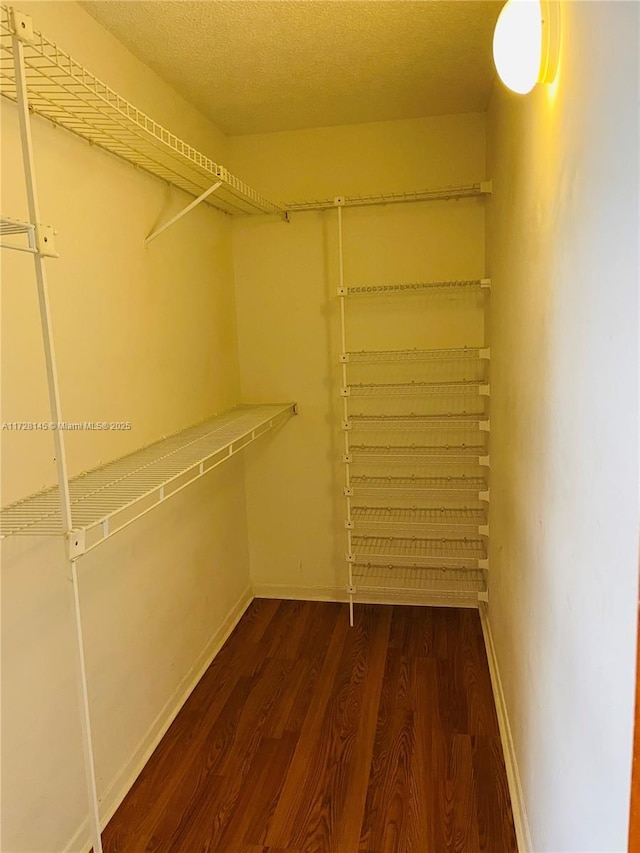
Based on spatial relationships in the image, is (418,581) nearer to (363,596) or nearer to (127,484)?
(363,596)

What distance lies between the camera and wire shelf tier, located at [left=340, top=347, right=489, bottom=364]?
2.81 metres

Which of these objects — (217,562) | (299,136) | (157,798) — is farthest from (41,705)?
(299,136)

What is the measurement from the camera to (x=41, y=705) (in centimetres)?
152

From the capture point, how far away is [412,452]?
9.73ft

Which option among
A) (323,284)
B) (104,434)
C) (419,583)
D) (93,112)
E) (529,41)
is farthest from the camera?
(419,583)

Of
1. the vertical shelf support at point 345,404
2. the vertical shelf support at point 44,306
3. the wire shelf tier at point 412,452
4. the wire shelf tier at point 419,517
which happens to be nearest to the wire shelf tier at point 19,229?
the vertical shelf support at point 44,306

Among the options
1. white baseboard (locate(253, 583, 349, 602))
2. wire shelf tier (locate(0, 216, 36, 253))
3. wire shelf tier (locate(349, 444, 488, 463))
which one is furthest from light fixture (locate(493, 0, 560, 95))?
white baseboard (locate(253, 583, 349, 602))

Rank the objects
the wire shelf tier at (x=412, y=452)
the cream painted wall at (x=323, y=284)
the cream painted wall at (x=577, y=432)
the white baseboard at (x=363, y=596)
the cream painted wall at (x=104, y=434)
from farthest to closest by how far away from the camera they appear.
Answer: the white baseboard at (x=363, y=596)
the wire shelf tier at (x=412, y=452)
the cream painted wall at (x=323, y=284)
the cream painted wall at (x=104, y=434)
the cream painted wall at (x=577, y=432)

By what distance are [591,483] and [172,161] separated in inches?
72.2

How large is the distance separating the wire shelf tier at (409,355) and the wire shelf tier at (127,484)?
568mm

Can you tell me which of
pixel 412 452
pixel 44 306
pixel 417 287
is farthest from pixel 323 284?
pixel 44 306

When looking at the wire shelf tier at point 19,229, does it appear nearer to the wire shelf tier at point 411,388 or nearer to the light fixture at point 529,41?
the light fixture at point 529,41

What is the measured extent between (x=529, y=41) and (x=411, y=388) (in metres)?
1.80

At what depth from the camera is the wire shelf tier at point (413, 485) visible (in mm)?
2908
